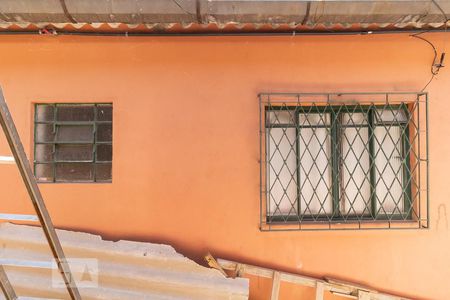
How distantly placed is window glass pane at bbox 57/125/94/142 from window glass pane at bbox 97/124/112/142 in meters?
0.10

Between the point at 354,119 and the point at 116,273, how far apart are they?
299cm

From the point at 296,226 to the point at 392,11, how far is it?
222 cm

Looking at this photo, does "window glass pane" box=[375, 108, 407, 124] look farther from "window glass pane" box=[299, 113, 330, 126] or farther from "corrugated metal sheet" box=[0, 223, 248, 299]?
"corrugated metal sheet" box=[0, 223, 248, 299]

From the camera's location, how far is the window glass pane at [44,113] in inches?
135

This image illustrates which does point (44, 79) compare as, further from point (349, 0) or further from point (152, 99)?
point (349, 0)

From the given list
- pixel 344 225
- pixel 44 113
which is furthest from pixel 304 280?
pixel 44 113

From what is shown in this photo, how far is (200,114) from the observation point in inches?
130

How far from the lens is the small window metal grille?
11.3ft

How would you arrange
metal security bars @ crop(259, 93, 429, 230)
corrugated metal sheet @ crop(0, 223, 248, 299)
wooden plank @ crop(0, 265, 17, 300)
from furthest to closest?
metal security bars @ crop(259, 93, 429, 230) < corrugated metal sheet @ crop(0, 223, 248, 299) < wooden plank @ crop(0, 265, 17, 300)

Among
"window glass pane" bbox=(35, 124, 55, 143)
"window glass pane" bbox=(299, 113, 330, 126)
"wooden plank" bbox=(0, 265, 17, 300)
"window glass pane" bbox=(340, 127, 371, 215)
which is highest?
"window glass pane" bbox=(299, 113, 330, 126)

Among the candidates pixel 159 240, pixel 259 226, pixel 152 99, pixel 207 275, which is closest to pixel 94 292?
pixel 159 240

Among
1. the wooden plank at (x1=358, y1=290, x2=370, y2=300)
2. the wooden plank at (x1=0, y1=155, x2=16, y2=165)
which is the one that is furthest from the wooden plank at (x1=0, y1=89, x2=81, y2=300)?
the wooden plank at (x1=358, y1=290, x2=370, y2=300)

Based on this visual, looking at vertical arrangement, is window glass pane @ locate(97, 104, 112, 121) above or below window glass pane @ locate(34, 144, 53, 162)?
above

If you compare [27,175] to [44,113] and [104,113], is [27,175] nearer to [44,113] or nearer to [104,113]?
[104,113]
